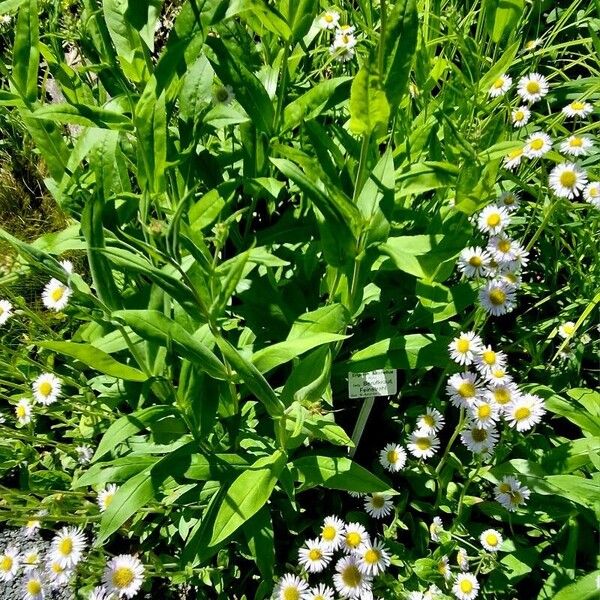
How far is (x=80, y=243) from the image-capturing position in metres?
1.48

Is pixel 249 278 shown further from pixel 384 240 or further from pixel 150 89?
pixel 150 89

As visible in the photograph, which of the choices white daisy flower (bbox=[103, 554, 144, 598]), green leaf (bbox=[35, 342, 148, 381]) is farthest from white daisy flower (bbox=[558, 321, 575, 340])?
white daisy flower (bbox=[103, 554, 144, 598])

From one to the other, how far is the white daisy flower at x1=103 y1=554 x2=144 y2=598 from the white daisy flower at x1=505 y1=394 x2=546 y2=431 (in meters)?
0.91

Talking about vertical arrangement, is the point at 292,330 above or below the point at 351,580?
above

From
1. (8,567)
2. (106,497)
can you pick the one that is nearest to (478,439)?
(106,497)

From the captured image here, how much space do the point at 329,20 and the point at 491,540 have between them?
1.58 meters

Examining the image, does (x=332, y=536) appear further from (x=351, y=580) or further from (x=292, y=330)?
(x=292, y=330)

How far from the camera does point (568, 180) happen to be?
1529 millimetres

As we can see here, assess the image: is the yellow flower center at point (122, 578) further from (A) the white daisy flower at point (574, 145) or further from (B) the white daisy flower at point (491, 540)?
(A) the white daisy flower at point (574, 145)

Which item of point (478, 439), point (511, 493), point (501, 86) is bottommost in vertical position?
point (511, 493)

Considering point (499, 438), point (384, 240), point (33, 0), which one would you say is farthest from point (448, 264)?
point (33, 0)

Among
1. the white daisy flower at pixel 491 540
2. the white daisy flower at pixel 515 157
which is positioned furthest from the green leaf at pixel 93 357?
the white daisy flower at pixel 515 157

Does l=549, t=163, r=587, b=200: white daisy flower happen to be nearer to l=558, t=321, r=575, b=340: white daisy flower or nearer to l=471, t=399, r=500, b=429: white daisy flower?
l=558, t=321, r=575, b=340: white daisy flower

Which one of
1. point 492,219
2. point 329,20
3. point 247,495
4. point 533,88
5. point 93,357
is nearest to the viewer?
point 93,357
